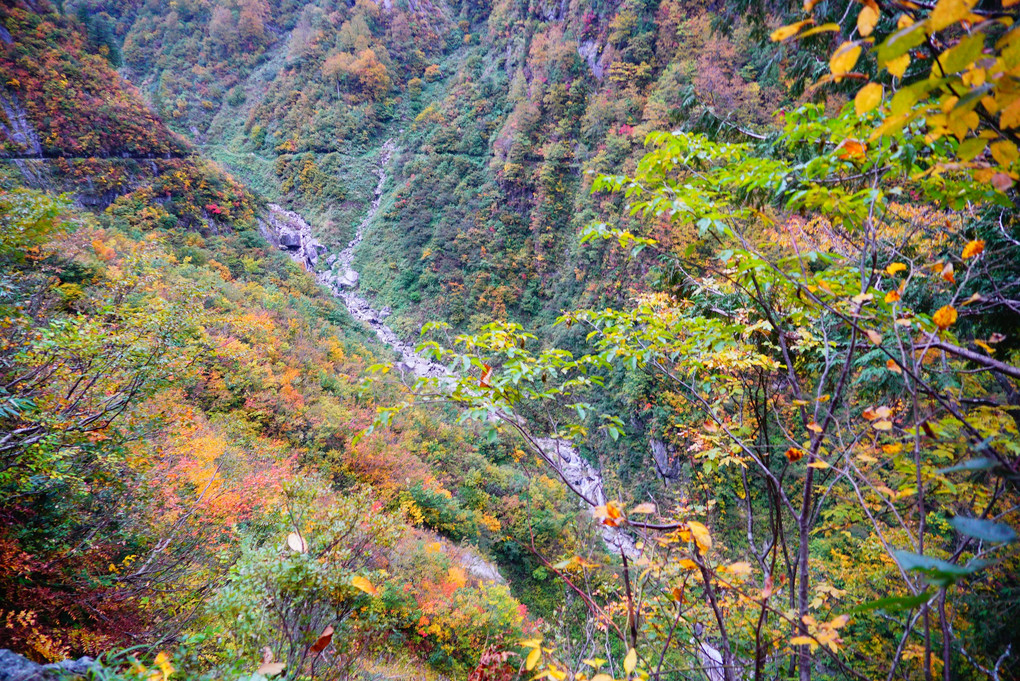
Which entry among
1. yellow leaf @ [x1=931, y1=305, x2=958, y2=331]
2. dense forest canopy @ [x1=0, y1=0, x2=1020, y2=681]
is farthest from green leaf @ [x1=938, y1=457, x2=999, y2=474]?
yellow leaf @ [x1=931, y1=305, x2=958, y2=331]

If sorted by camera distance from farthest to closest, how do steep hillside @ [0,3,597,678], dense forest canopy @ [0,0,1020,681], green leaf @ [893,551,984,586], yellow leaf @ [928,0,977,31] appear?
1. steep hillside @ [0,3,597,678]
2. dense forest canopy @ [0,0,1020,681]
3. yellow leaf @ [928,0,977,31]
4. green leaf @ [893,551,984,586]

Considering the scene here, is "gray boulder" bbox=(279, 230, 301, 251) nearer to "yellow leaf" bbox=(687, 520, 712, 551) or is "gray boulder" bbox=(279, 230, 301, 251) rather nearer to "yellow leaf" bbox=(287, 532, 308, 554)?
"yellow leaf" bbox=(287, 532, 308, 554)

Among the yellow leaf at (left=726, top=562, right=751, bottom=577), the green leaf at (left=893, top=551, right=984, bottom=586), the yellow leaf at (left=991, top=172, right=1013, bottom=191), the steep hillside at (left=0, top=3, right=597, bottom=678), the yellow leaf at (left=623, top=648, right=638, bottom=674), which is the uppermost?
the yellow leaf at (left=991, top=172, right=1013, bottom=191)

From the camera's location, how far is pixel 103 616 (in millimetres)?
2570

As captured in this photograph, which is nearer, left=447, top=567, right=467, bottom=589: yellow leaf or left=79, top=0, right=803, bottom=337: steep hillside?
left=447, top=567, right=467, bottom=589: yellow leaf

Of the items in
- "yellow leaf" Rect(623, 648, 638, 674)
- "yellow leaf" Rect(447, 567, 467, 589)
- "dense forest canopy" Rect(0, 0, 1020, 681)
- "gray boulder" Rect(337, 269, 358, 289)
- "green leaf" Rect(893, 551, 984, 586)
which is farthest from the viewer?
"gray boulder" Rect(337, 269, 358, 289)

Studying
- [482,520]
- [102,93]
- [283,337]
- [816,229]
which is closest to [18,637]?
[482,520]

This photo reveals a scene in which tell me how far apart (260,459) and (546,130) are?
19.2 m

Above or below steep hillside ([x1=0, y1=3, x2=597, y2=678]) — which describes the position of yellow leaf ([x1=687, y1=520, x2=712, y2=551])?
above

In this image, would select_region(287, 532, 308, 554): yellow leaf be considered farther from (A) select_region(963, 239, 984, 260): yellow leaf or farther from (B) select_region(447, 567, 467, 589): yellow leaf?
(B) select_region(447, 567, 467, 589): yellow leaf

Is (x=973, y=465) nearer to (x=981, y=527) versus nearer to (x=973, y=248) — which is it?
(x=981, y=527)

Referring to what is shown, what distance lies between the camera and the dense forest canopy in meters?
1.45

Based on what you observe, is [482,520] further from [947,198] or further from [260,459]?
[947,198]

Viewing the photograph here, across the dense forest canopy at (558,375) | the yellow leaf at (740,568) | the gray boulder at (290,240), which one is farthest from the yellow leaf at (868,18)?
the gray boulder at (290,240)
